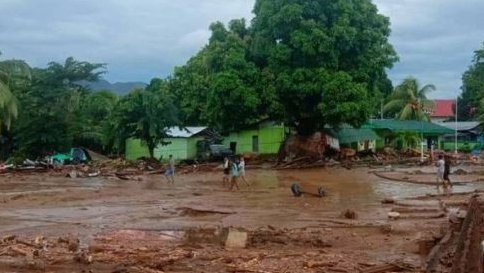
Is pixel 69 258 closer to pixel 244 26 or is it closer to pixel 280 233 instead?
pixel 280 233

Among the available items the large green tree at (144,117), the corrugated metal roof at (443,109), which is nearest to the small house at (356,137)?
the large green tree at (144,117)

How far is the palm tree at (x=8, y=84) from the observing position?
136 feet

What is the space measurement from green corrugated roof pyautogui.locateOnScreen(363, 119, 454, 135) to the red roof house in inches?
1598

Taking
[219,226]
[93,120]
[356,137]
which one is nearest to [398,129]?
[356,137]

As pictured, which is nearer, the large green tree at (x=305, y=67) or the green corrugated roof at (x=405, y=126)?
the large green tree at (x=305, y=67)

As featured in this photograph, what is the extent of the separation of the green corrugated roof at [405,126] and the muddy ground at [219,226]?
27681 millimetres

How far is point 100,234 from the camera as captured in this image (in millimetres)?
15023

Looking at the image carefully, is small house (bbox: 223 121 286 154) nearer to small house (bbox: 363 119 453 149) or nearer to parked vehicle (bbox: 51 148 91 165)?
small house (bbox: 363 119 453 149)

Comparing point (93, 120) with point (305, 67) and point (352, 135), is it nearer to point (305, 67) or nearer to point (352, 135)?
point (352, 135)

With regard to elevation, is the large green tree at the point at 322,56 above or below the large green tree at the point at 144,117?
above

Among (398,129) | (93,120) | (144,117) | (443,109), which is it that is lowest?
(398,129)

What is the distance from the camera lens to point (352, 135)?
5341 centimetres

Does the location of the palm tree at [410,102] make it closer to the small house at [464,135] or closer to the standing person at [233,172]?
the small house at [464,135]

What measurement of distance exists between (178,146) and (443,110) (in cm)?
6957
